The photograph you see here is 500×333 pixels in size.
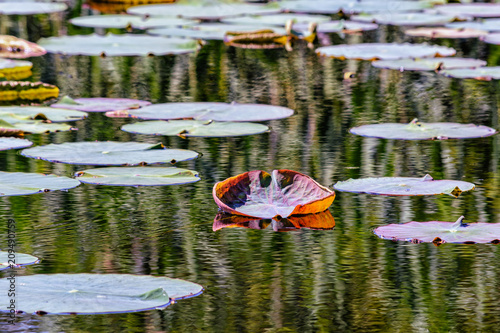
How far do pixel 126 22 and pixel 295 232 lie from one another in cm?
519

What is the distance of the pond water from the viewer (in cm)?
199

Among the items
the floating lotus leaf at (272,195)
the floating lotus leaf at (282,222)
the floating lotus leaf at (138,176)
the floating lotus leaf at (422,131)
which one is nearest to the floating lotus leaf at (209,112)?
the floating lotus leaf at (422,131)

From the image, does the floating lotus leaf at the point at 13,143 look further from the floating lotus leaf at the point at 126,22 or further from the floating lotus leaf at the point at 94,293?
the floating lotus leaf at the point at 126,22

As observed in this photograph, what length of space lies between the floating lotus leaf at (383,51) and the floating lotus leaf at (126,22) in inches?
64.1

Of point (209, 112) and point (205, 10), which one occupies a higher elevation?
point (205, 10)

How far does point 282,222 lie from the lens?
106 inches

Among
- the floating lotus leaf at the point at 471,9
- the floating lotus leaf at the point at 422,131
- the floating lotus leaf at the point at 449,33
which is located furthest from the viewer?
the floating lotus leaf at the point at 471,9

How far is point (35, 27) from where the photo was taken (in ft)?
24.3

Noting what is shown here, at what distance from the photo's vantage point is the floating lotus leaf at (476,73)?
502 cm

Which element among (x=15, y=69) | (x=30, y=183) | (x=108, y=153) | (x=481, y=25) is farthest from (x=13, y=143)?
(x=481, y=25)

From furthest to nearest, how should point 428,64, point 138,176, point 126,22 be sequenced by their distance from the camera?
point 126,22, point 428,64, point 138,176

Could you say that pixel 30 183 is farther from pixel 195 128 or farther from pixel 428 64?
pixel 428 64

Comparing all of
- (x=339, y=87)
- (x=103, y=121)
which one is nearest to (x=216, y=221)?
(x=103, y=121)

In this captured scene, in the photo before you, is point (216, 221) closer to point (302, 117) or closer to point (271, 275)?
point (271, 275)
